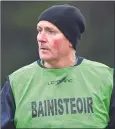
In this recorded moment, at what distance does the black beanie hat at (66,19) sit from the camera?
459cm

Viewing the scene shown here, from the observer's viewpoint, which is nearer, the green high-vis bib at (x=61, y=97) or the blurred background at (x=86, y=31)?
the green high-vis bib at (x=61, y=97)

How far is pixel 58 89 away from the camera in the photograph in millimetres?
4586

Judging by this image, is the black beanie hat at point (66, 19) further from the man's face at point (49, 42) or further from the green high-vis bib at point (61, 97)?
the green high-vis bib at point (61, 97)

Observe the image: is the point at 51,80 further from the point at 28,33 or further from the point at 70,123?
the point at 28,33

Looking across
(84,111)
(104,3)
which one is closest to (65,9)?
(84,111)

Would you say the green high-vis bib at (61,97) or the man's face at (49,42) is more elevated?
the man's face at (49,42)

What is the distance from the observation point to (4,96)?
4.57 m

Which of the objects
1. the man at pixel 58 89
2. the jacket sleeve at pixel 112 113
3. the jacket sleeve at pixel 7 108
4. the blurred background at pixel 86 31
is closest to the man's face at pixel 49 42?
the man at pixel 58 89

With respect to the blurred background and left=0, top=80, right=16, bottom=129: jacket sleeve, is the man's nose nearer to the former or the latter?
left=0, top=80, right=16, bottom=129: jacket sleeve

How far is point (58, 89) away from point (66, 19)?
493 mm

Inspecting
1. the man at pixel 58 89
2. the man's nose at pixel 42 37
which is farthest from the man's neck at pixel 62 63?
the man's nose at pixel 42 37

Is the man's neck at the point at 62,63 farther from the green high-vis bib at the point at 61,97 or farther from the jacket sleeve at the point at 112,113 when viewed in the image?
the jacket sleeve at the point at 112,113

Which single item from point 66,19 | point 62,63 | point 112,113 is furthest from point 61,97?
point 66,19

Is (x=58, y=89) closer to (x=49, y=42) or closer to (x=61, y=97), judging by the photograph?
Answer: (x=61, y=97)
